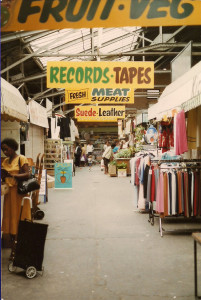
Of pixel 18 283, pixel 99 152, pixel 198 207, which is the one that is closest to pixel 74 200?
pixel 198 207

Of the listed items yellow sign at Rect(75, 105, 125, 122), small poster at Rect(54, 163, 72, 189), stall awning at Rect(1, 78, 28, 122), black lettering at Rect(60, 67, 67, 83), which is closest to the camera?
stall awning at Rect(1, 78, 28, 122)

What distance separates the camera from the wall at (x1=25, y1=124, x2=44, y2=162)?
14.6 meters

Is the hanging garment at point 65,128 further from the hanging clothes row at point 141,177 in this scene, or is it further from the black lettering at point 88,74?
the hanging clothes row at point 141,177

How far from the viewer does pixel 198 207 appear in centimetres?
646

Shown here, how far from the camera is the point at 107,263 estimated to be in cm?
497

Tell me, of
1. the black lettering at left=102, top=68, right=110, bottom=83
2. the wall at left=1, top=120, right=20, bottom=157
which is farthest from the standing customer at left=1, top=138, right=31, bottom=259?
the wall at left=1, top=120, right=20, bottom=157

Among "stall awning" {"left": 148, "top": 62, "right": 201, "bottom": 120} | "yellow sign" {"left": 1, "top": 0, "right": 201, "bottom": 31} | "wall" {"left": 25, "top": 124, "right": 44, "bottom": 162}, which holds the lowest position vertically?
"wall" {"left": 25, "top": 124, "right": 44, "bottom": 162}

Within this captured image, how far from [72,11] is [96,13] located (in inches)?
9.9

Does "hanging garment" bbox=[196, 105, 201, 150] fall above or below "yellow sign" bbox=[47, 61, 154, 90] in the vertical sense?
below

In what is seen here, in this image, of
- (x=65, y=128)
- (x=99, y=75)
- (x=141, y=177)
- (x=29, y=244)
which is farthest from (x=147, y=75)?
(x=65, y=128)

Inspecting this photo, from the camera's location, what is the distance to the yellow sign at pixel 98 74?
8438 millimetres

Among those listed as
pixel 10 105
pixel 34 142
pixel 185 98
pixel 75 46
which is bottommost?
pixel 34 142

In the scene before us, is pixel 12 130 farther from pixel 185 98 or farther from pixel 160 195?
pixel 185 98

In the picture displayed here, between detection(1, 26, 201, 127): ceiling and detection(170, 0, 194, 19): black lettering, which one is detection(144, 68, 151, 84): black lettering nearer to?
detection(1, 26, 201, 127): ceiling
